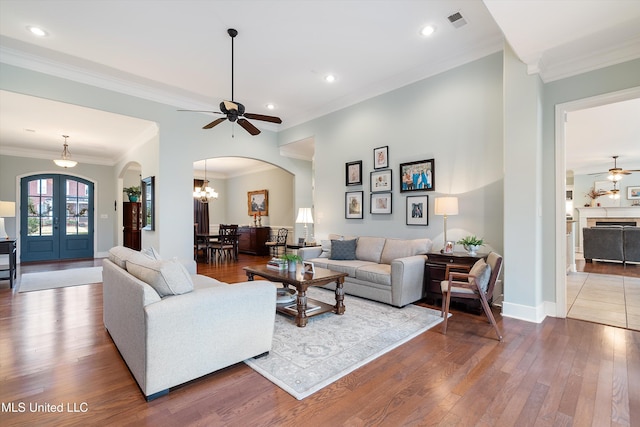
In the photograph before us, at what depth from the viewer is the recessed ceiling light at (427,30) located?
357cm

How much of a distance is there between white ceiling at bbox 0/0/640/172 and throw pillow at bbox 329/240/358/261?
2682 mm

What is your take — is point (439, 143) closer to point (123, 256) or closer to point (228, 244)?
point (123, 256)

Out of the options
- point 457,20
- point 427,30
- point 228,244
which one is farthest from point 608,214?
point 228,244

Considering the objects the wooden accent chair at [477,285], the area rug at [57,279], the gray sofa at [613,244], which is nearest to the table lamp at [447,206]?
the wooden accent chair at [477,285]

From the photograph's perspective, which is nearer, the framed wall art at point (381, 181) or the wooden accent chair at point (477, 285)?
the wooden accent chair at point (477, 285)

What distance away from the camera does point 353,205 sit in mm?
5711

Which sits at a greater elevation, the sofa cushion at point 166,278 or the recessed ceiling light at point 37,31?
the recessed ceiling light at point 37,31

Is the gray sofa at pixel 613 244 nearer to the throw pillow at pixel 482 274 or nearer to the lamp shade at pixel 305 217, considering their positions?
the throw pillow at pixel 482 274

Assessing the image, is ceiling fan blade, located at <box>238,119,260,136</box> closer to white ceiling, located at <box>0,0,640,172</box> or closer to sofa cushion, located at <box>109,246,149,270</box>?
white ceiling, located at <box>0,0,640,172</box>

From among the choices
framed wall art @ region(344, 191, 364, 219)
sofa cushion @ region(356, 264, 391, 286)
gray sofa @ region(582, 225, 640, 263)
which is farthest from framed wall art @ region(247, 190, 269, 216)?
gray sofa @ region(582, 225, 640, 263)

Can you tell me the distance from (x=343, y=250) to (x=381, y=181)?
4.49ft

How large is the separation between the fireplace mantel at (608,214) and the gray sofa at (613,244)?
8.23ft

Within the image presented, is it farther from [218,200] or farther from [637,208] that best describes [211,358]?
[637,208]

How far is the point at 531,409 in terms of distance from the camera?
73.5 inches
